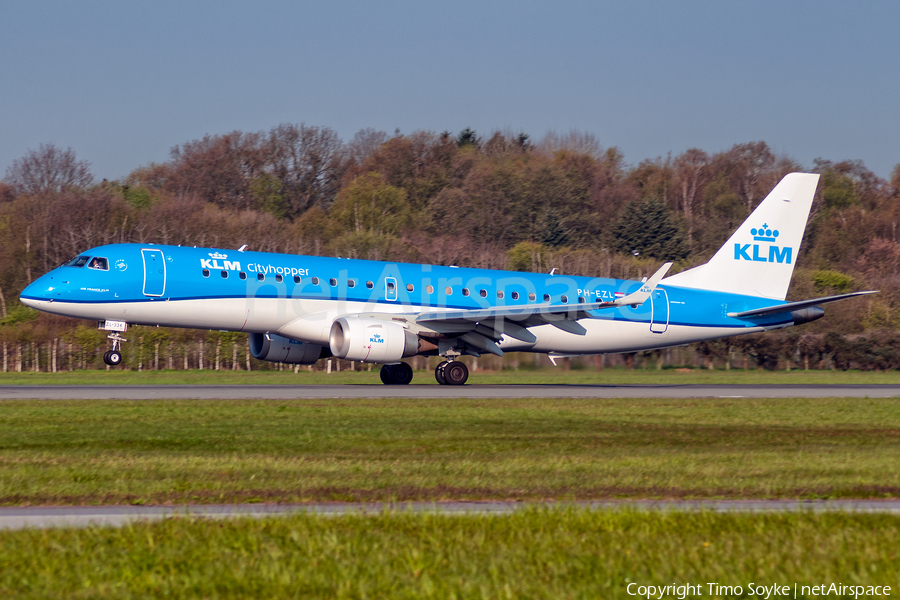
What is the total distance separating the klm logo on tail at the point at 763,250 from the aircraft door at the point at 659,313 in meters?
4.00

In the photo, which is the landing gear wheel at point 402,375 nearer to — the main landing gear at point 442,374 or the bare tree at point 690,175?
the main landing gear at point 442,374

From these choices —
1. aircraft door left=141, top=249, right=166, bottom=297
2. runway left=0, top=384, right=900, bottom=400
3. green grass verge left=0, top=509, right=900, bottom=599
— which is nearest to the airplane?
aircraft door left=141, top=249, right=166, bottom=297

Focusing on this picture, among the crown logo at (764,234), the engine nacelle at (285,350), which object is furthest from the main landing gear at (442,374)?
the crown logo at (764,234)

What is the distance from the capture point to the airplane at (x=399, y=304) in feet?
94.1

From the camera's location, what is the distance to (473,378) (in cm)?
3700

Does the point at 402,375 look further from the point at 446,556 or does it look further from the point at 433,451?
the point at 446,556

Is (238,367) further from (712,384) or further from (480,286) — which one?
(712,384)

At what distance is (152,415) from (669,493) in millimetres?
12297

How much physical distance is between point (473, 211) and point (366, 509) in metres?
85.2

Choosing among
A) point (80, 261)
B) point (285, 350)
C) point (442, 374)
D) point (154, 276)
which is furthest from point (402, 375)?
point (80, 261)

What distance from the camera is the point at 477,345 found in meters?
31.5

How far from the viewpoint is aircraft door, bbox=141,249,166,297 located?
28.5 m

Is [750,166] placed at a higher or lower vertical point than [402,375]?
higher

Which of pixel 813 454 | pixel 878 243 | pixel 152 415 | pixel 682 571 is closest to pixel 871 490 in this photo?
pixel 813 454
